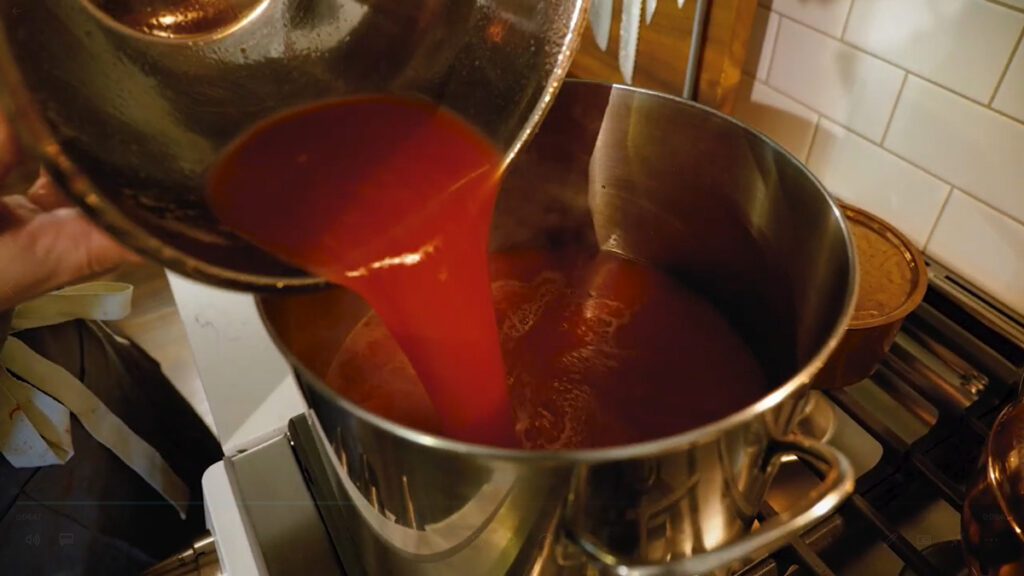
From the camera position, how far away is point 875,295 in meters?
0.73

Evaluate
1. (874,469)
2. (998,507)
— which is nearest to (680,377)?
(874,469)

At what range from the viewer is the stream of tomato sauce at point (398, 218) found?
589 millimetres

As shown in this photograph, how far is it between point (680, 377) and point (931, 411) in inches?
8.9

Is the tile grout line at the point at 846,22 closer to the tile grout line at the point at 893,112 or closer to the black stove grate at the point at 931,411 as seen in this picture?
the tile grout line at the point at 893,112

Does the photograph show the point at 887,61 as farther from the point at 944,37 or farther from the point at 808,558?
the point at 808,558

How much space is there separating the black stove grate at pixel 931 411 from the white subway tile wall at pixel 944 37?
0.65 ft

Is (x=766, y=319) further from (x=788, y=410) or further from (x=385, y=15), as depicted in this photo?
(x=385, y=15)

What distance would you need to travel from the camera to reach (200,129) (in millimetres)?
584

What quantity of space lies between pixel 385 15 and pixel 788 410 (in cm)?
43

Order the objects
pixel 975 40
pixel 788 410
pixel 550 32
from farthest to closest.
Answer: pixel 975 40, pixel 550 32, pixel 788 410

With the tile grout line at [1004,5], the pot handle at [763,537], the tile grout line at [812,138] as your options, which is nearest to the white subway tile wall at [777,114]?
the tile grout line at [812,138]

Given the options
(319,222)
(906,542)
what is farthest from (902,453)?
(319,222)

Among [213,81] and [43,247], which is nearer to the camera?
[213,81]

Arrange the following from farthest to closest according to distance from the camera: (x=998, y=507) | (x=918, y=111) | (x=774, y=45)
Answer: (x=774, y=45) < (x=918, y=111) < (x=998, y=507)
